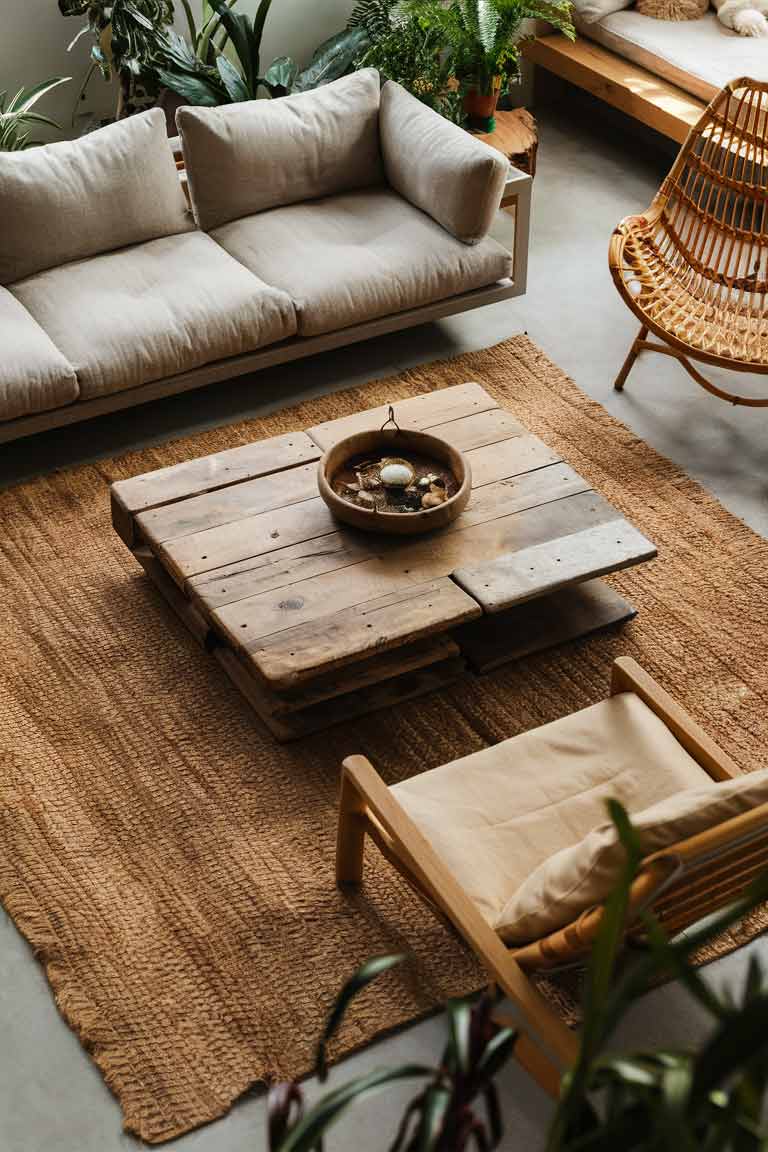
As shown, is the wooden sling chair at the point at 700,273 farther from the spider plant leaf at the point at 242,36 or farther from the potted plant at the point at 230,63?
the spider plant leaf at the point at 242,36

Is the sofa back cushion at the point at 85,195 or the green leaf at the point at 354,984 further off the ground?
the green leaf at the point at 354,984

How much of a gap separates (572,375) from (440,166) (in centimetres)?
79

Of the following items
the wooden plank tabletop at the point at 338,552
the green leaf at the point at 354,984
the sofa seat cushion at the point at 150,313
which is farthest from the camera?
the sofa seat cushion at the point at 150,313

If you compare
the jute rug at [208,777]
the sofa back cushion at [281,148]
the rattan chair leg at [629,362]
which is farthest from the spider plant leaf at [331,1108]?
the sofa back cushion at [281,148]

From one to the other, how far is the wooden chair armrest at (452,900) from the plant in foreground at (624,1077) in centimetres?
78

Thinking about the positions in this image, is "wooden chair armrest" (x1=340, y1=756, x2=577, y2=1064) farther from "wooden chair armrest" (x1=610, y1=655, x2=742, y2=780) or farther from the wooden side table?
the wooden side table

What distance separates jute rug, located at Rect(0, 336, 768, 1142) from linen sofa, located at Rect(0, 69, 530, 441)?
31cm

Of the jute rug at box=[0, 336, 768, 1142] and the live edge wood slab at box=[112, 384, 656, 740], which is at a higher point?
the live edge wood slab at box=[112, 384, 656, 740]

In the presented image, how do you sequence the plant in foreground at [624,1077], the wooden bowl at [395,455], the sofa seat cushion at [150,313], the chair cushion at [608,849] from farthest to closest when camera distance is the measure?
1. the sofa seat cushion at [150,313]
2. the wooden bowl at [395,455]
3. the chair cushion at [608,849]
4. the plant in foreground at [624,1077]

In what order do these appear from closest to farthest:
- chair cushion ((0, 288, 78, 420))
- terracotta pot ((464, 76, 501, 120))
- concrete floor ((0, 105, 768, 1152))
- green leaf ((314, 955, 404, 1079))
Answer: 1. green leaf ((314, 955, 404, 1079))
2. concrete floor ((0, 105, 768, 1152))
3. chair cushion ((0, 288, 78, 420))
4. terracotta pot ((464, 76, 501, 120))

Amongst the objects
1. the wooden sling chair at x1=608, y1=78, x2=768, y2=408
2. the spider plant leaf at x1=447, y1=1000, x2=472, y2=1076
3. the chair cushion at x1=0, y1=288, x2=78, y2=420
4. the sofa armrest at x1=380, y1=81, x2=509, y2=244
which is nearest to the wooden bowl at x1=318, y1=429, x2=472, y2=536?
the chair cushion at x1=0, y1=288, x2=78, y2=420

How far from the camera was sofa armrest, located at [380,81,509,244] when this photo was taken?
164 inches

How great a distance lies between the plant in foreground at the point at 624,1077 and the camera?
3.70ft

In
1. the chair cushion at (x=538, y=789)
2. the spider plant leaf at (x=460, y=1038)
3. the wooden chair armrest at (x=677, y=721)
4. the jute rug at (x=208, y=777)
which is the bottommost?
the jute rug at (x=208, y=777)
